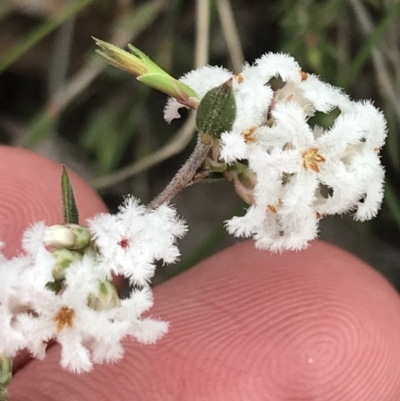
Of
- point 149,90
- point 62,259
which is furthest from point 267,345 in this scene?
point 149,90

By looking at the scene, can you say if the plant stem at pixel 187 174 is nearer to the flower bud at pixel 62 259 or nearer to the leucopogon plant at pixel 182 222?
the leucopogon plant at pixel 182 222

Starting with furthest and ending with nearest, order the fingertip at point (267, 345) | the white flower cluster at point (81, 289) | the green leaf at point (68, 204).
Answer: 1. the fingertip at point (267, 345)
2. the green leaf at point (68, 204)
3. the white flower cluster at point (81, 289)

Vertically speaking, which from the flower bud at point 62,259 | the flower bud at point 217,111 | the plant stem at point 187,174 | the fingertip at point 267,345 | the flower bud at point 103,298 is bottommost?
the fingertip at point 267,345

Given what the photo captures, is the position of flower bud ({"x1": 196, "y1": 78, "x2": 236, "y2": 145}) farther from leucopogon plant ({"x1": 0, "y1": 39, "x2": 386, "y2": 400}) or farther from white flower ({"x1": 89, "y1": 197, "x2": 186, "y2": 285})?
white flower ({"x1": 89, "y1": 197, "x2": 186, "y2": 285})

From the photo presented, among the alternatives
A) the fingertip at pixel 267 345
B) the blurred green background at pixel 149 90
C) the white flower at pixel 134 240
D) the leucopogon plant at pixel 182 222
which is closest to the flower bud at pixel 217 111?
the leucopogon plant at pixel 182 222

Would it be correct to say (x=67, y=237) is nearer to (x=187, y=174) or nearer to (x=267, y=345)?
(x=187, y=174)

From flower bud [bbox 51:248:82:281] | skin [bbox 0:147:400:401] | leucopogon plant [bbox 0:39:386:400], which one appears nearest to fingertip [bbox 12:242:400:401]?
skin [bbox 0:147:400:401]
